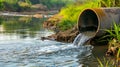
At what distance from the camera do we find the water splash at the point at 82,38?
1792cm

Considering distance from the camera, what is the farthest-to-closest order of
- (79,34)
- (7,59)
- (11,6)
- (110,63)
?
(11,6) < (79,34) < (7,59) < (110,63)

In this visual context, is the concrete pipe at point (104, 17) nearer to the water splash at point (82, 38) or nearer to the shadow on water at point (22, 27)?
the water splash at point (82, 38)

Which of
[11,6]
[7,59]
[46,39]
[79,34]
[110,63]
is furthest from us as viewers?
[11,6]

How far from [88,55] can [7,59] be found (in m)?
3.30

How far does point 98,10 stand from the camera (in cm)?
1728

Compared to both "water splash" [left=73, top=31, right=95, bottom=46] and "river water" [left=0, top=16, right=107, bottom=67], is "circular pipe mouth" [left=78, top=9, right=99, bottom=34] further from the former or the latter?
"river water" [left=0, top=16, right=107, bottom=67]

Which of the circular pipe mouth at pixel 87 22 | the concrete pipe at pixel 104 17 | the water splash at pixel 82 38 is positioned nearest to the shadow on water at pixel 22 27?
the circular pipe mouth at pixel 87 22

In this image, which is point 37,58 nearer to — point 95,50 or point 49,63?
point 49,63

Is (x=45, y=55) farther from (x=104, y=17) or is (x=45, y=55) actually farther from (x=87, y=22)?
(x=87, y=22)

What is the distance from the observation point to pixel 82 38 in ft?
59.8

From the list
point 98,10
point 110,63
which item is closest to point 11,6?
point 98,10

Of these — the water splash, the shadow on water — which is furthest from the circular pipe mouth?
the shadow on water

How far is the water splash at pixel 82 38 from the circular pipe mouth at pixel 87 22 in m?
0.47

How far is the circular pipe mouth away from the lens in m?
19.1
